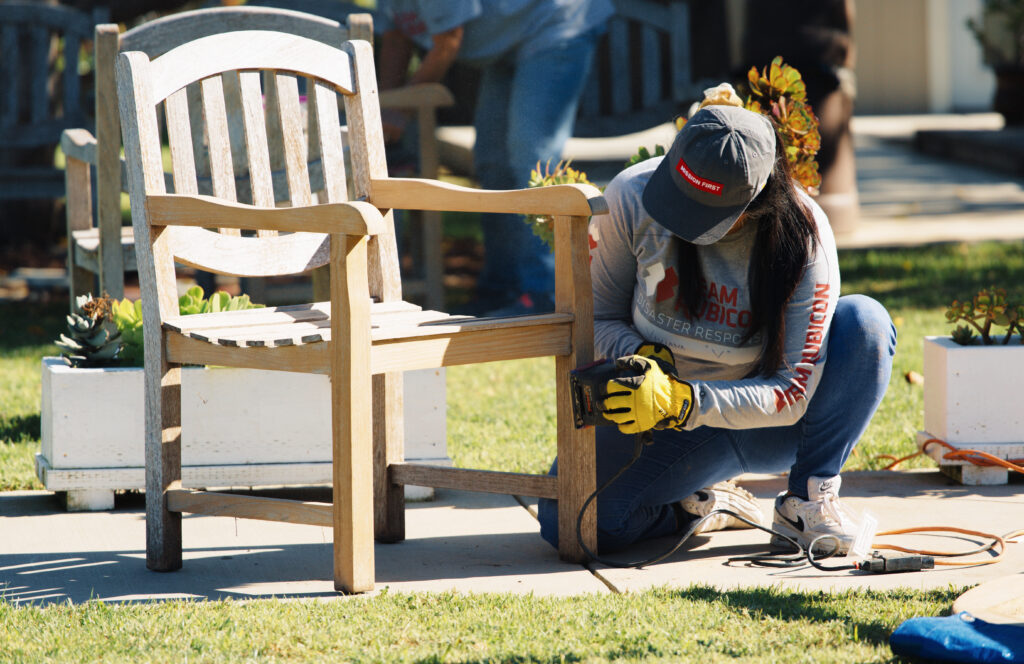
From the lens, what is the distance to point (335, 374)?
2564mm

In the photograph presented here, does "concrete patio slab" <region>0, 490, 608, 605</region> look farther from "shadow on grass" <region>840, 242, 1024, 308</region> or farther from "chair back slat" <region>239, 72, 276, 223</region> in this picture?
"shadow on grass" <region>840, 242, 1024, 308</region>

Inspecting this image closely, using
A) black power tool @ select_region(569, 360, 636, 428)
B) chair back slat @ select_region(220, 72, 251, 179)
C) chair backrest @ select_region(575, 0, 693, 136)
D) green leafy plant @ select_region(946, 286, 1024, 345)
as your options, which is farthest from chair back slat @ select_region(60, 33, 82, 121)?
green leafy plant @ select_region(946, 286, 1024, 345)

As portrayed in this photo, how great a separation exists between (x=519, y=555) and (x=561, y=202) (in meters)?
Result: 0.88

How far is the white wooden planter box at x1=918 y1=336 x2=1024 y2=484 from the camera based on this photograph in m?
3.64

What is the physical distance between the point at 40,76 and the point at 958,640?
5479 millimetres

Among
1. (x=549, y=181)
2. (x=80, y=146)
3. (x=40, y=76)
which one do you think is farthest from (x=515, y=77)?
(x=549, y=181)

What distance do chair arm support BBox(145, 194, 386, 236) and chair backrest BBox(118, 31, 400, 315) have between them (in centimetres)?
7

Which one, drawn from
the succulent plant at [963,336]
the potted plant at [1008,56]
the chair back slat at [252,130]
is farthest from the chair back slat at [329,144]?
the potted plant at [1008,56]

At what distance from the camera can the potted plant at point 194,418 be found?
11.1 ft

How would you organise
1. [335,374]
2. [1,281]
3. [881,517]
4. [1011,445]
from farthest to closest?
[1,281]
[1011,445]
[881,517]
[335,374]

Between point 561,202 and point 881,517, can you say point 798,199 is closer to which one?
point 561,202

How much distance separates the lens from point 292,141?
326cm

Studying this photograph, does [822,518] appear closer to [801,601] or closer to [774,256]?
[801,601]

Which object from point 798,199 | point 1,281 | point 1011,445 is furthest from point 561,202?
point 1,281
